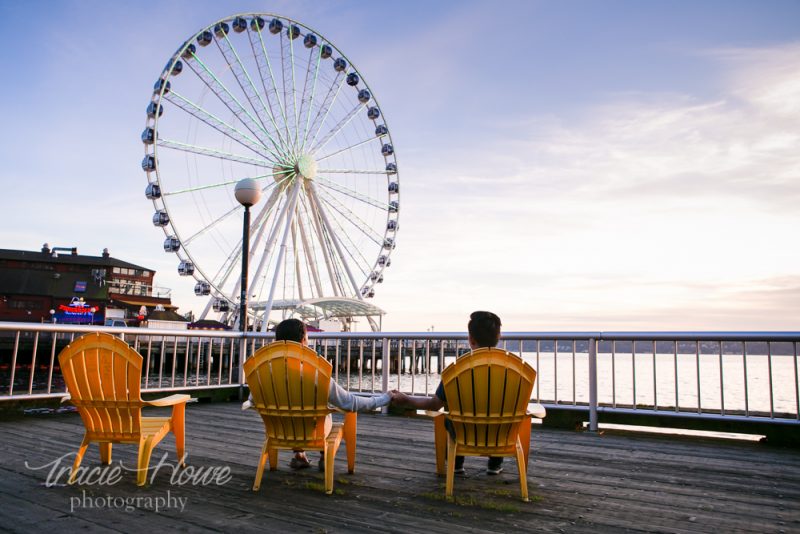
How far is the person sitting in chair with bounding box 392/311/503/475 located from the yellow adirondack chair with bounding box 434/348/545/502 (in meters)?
0.19

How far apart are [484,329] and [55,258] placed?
63.9 m

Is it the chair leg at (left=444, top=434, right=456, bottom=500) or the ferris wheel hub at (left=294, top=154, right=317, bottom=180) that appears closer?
the chair leg at (left=444, top=434, right=456, bottom=500)

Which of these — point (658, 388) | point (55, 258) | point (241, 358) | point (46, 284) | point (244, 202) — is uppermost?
point (55, 258)

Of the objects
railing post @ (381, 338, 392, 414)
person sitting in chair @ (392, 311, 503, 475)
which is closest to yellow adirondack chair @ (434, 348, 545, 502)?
person sitting in chair @ (392, 311, 503, 475)

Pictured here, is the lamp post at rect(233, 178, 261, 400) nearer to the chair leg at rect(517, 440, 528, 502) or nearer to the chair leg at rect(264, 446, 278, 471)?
the chair leg at rect(264, 446, 278, 471)

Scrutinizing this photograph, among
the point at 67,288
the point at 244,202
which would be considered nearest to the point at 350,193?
the point at 244,202

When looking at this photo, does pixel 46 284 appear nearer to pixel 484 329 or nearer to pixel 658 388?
pixel 658 388

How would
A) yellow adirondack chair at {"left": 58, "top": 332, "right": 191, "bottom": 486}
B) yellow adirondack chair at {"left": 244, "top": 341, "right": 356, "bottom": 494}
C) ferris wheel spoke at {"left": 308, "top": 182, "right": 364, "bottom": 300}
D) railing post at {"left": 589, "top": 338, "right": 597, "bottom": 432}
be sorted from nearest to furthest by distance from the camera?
yellow adirondack chair at {"left": 244, "top": 341, "right": 356, "bottom": 494}
yellow adirondack chair at {"left": 58, "top": 332, "right": 191, "bottom": 486}
railing post at {"left": 589, "top": 338, "right": 597, "bottom": 432}
ferris wheel spoke at {"left": 308, "top": 182, "right": 364, "bottom": 300}

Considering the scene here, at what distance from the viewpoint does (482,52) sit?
14.6 metres

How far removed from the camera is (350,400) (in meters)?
3.56

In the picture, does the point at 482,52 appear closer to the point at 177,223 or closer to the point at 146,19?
the point at 146,19

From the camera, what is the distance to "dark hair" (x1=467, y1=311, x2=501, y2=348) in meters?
3.69

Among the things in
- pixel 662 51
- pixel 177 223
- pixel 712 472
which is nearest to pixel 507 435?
Result: pixel 712 472

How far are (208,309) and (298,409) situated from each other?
75.6 ft
